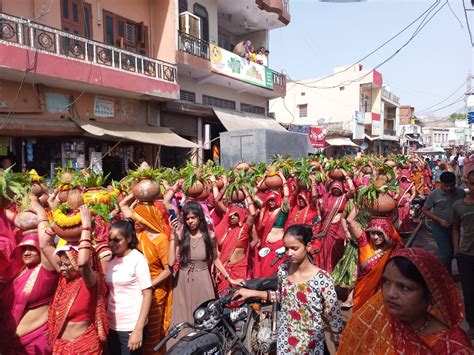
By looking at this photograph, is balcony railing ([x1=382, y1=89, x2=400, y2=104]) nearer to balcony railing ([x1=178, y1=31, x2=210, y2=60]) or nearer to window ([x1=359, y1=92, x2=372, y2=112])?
window ([x1=359, y1=92, x2=372, y2=112])

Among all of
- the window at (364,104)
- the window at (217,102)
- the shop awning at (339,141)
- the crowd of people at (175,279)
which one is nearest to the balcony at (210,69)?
the window at (217,102)

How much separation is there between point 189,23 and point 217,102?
3.80m

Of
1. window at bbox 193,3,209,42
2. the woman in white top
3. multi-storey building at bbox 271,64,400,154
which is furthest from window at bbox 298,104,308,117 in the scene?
the woman in white top

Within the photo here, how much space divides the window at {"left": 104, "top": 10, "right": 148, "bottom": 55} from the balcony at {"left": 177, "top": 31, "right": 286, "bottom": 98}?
137 centimetres

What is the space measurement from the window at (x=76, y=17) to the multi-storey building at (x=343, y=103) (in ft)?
65.3

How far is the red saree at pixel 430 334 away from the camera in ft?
4.80

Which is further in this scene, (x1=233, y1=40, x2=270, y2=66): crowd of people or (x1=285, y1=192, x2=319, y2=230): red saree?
(x1=233, y1=40, x2=270, y2=66): crowd of people

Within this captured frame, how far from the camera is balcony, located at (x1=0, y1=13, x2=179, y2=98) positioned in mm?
8492

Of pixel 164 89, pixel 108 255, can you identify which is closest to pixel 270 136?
pixel 164 89

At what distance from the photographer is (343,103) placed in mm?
30672

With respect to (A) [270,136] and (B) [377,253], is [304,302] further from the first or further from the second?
(A) [270,136]

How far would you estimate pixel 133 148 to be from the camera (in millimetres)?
12922

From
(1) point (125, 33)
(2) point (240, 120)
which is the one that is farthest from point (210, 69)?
(1) point (125, 33)

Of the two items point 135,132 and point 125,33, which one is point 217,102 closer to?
point 125,33
